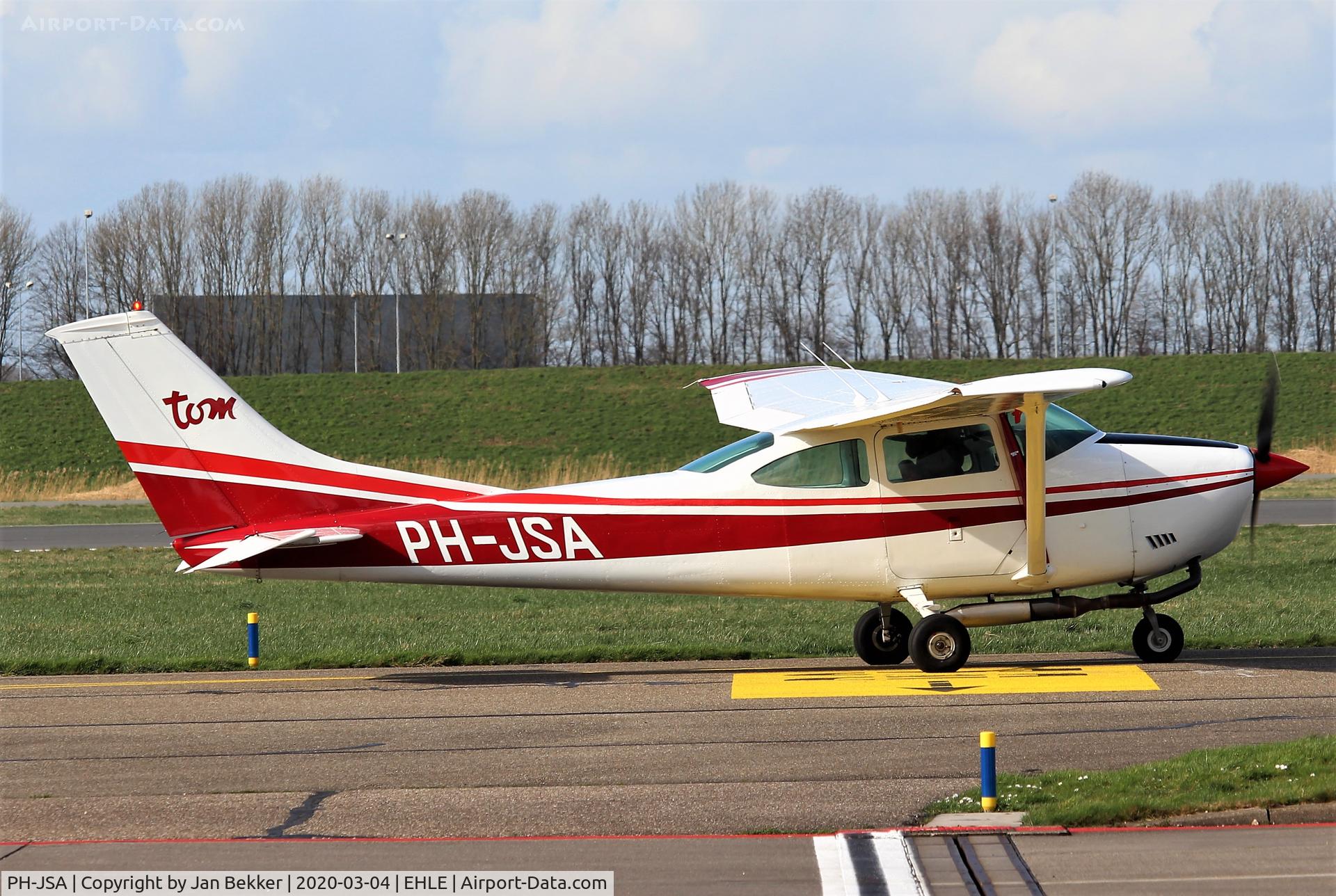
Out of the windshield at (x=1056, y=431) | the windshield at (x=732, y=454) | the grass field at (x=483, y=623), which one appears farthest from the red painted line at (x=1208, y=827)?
the grass field at (x=483, y=623)

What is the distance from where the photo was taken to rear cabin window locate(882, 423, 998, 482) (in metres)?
11.7

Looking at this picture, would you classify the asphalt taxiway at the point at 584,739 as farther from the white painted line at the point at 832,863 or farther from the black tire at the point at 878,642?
the white painted line at the point at 832,863

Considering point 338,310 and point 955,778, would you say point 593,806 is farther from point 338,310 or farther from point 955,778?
point 338,310

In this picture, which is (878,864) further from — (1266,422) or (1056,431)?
(1266,422)

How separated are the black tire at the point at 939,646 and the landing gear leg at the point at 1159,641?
176cm

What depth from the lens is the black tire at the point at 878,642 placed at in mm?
12484

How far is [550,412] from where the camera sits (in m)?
57.5

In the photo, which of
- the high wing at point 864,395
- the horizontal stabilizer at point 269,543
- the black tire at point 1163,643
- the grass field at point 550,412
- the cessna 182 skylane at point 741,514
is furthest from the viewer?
the grass field at point 550,412

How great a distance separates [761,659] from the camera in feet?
42.9

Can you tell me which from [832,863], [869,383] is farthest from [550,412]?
[832,863]

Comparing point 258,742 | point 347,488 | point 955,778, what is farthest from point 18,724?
point 955,778

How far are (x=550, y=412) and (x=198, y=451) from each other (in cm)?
4580

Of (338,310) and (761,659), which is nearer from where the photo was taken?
(761,659)

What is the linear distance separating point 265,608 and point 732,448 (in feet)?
29.0
